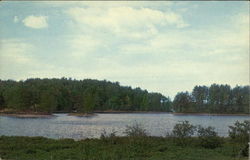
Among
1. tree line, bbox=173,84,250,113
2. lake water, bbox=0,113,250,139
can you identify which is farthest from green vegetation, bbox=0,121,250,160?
tree line, bbox=173,84,250,113

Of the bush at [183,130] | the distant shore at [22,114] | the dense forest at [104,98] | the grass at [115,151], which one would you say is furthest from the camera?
the dense forest at [104,98]

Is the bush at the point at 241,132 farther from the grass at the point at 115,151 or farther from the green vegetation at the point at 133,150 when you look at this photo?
the grass at the point at 115,151

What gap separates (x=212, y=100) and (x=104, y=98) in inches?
1538

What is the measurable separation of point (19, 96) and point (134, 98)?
62.3 meters

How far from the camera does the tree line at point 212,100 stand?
136m

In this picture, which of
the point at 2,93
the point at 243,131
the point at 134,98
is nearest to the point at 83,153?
the point at 243,131

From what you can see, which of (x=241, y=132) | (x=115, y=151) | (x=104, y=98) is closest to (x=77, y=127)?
(x=241, y=132)

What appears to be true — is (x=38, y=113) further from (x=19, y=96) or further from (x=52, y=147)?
(x=52, y=147)

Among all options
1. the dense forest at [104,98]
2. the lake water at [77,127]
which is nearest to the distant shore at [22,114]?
the dense forest at [104,98]

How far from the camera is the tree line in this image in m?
136

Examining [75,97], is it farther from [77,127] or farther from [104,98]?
[77,127]

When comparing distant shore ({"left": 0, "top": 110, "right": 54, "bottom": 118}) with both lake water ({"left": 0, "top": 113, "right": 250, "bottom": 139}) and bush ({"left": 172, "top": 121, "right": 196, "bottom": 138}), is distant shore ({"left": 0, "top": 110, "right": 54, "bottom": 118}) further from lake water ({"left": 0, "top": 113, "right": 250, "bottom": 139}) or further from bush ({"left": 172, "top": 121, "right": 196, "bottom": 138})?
bush ({"left": 172, "top": 121, "right": 196, "bottom": 138})

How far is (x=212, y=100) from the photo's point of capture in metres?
141

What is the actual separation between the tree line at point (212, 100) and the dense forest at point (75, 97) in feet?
51.6
